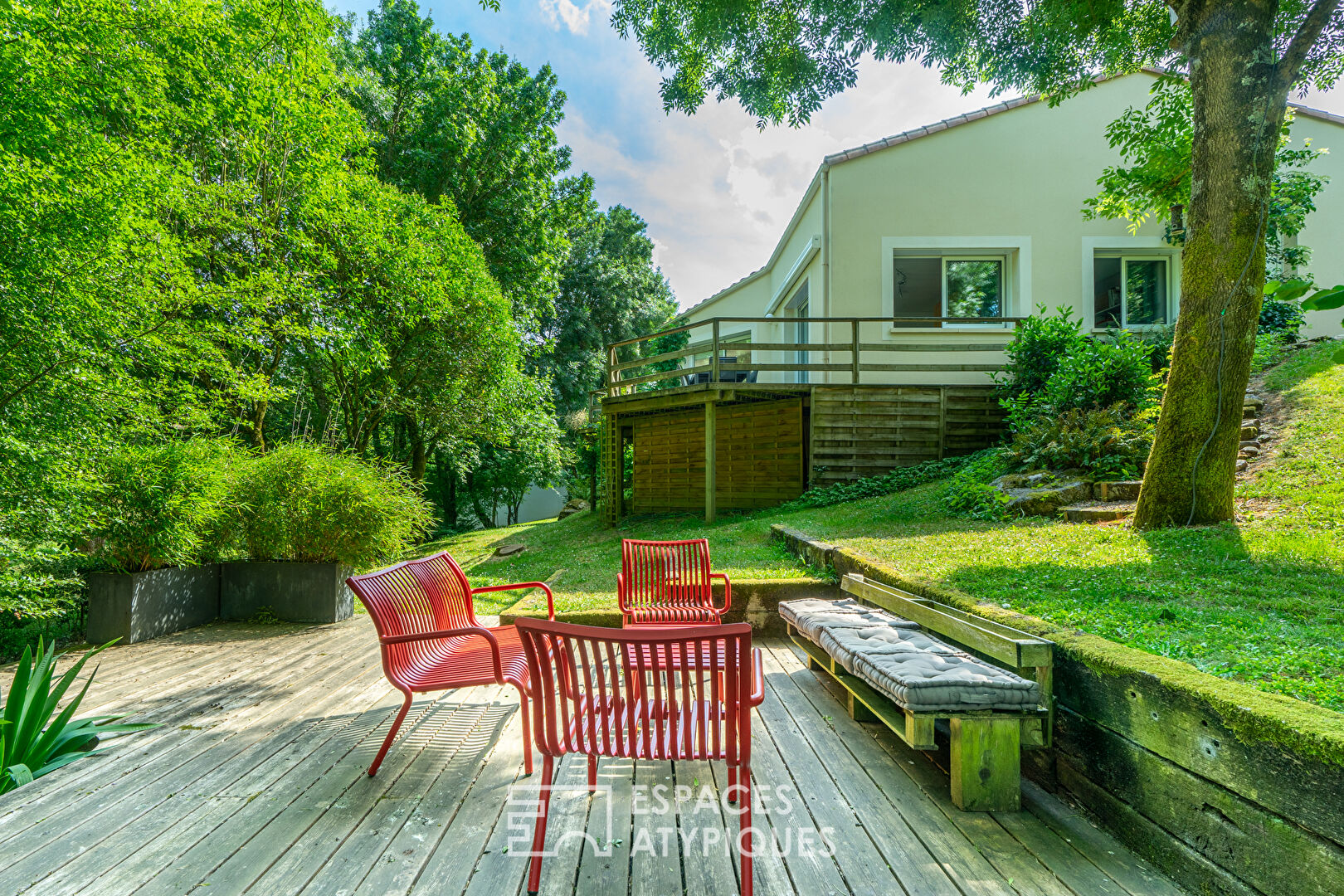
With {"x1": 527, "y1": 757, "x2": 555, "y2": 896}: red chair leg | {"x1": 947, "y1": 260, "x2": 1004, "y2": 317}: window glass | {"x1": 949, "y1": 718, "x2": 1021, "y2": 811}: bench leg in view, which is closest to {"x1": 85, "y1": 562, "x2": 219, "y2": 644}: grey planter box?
{"x1": 527, "y1": 757, "x2": 555, "y2": 896}: red chair leg

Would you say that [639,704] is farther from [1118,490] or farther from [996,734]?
[1118,490]

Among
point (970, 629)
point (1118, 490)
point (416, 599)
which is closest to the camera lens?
point (970, 629)

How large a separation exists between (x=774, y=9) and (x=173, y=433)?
271 inches

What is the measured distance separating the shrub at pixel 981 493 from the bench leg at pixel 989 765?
13.6 feet

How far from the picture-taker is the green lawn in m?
2.27

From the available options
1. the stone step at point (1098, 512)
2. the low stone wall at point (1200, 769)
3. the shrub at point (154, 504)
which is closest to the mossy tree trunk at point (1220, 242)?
the stone step at point (1098, 512)

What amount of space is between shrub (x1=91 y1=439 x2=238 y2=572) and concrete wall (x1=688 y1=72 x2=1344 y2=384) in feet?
28.3

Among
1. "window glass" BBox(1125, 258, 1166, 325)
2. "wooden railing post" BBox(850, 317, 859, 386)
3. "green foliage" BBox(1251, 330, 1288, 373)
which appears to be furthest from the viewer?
"window glass" BBox(1125, 258, 1166, 325)

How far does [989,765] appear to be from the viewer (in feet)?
7.59

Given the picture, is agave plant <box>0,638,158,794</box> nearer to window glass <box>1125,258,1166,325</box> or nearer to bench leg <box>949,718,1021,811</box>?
bench leg <box>949,718,1021,811</box>

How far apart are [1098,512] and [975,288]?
6824 millimetres

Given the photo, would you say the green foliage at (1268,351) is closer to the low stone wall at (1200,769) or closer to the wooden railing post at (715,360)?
the wooden railing post at (715,360)

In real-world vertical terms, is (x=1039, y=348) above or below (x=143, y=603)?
above

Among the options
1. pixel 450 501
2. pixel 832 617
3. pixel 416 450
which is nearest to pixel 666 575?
pixel 832 617
